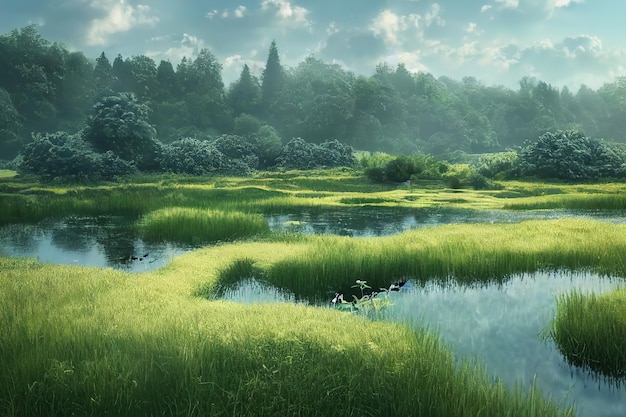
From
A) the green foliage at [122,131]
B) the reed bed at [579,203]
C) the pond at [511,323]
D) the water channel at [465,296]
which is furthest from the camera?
the green foliage at [122,131]

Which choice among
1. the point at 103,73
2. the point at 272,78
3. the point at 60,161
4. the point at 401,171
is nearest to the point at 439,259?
the point at 60,161

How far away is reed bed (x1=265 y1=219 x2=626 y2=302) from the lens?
970cm

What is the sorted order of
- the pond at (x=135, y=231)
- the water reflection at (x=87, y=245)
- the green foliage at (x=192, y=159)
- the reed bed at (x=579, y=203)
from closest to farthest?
the water reflection at (x=87, y=245) < the pond at (x=135, y=231) < the reed bed at (x=579, y=203) < the green foliage at (x=192, y=159)

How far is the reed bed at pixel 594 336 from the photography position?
232 inches

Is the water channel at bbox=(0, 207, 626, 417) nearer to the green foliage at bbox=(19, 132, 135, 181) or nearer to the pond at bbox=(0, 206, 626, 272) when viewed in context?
the pond at bbox=(0, 206, 626, 272)

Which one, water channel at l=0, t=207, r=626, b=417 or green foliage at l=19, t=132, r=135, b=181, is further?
green foliage at l=19, t=132, r=135, b=181

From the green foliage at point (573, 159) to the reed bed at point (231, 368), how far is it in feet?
85.1

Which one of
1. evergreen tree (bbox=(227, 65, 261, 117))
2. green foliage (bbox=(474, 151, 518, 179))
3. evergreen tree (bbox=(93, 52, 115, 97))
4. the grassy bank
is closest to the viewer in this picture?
the grassy bank

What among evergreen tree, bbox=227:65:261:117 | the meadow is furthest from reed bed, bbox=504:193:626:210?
evergreen tree, bbox=227:65:261:117

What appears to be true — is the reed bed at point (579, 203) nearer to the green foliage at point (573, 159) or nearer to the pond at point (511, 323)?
the green foliage at point (573, 159)

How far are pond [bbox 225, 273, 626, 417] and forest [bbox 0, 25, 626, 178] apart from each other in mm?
21297

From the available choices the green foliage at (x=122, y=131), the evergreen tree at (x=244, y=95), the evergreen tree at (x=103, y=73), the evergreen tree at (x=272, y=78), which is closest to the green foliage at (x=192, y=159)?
the green foliage at (x=122, y=131)

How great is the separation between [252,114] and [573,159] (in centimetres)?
2891

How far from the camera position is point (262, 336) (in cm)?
519
